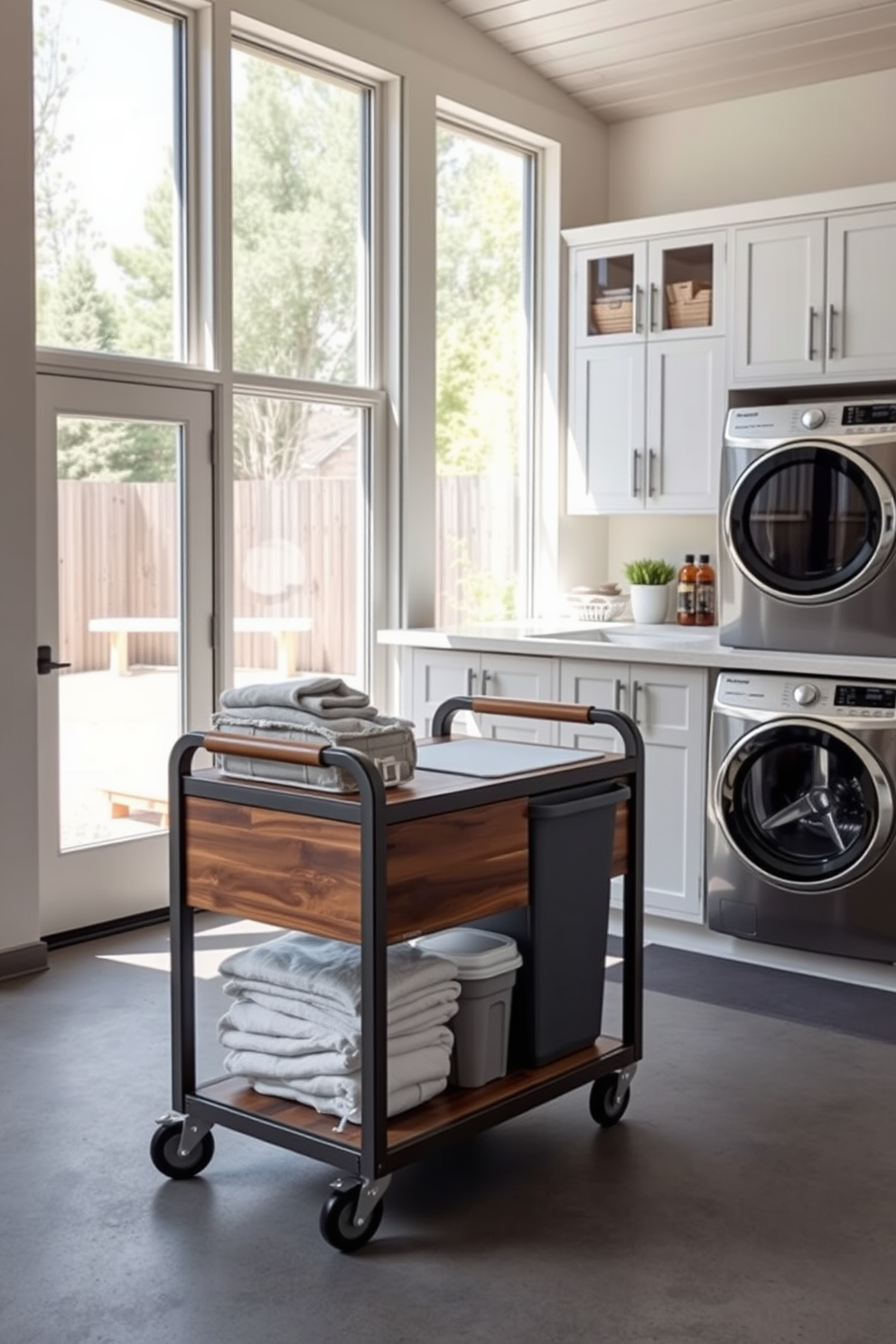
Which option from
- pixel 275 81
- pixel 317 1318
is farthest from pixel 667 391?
pixel 317 1318

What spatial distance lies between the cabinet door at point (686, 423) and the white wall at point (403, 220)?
0.66 metres

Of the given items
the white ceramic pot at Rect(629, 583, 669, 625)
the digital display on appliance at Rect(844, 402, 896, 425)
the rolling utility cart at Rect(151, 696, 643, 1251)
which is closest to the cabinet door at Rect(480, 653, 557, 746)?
the white ceramic pot at Rect(629, 583, 669, 625)

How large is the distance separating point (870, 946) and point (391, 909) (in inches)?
84.8

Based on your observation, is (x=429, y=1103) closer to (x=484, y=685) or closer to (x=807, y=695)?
(x=807, y=695)

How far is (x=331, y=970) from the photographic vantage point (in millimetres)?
2646

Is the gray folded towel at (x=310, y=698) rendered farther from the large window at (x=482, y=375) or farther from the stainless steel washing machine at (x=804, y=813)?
the large window at (x=482, y=375)

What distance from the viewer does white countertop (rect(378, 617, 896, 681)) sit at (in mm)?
4258

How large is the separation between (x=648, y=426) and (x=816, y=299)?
31.3 inches

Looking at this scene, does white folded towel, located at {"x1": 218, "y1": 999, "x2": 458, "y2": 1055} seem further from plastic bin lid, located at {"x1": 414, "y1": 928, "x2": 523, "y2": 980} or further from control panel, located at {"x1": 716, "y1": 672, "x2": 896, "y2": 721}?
control panel, located at {"x1": 716, "y1": 672, "x2": 896, "y2": 721}

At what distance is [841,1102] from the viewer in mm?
3279

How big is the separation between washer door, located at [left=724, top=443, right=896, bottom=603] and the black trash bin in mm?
1617

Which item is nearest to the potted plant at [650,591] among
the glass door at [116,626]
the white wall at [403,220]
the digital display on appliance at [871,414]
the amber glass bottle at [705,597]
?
the amber glass bottle at [705,597]

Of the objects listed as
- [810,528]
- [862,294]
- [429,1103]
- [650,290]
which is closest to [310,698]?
[429,1103]

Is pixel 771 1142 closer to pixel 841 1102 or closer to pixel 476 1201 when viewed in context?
pixel 841 1102
